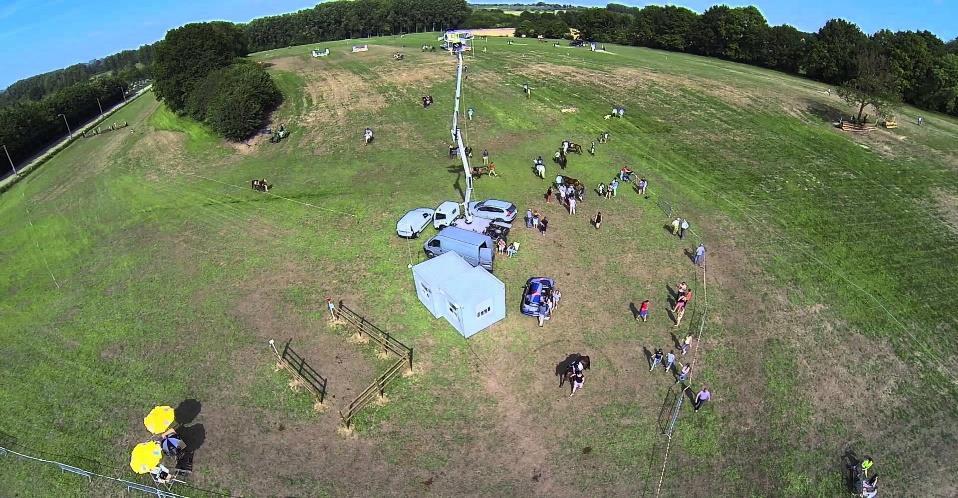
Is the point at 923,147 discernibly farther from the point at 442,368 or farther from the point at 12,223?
the point at 12,223

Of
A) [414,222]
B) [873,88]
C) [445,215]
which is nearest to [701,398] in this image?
[445,215]

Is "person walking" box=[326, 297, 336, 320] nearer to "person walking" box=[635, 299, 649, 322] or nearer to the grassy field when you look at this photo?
the grassy field

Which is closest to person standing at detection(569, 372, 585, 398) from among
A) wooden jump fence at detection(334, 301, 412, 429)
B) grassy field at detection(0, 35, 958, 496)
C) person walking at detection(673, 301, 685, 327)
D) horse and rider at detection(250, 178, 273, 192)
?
grassy field at detection(0, 35, 958, 496)

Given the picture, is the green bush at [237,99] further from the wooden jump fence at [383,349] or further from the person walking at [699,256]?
the person walking at [699,256]

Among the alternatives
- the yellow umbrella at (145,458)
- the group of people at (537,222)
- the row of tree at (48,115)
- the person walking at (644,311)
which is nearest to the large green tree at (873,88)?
the group of people at (537,222)

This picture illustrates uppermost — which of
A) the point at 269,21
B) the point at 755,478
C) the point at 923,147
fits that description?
the point at 269,21

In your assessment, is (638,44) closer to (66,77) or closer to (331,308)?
(331,308)

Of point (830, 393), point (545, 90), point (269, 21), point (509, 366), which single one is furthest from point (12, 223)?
point (269, 21)
